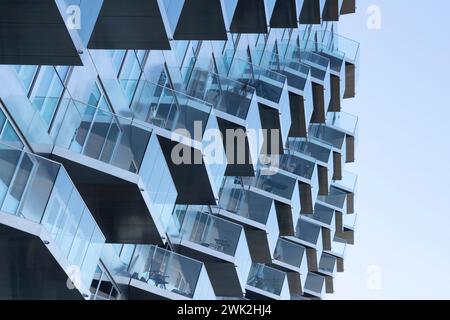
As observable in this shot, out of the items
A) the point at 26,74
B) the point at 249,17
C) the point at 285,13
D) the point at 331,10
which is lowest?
the point at 26,74

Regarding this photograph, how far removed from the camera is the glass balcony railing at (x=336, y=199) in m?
43.8

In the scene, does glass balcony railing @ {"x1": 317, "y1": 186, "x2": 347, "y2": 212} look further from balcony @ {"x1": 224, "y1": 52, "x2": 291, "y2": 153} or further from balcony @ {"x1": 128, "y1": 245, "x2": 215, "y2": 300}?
balcony @ {"x1": 128, "y1": 245, "x2": 215, "y2": 300}

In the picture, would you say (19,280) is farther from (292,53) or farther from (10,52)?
(292,53)

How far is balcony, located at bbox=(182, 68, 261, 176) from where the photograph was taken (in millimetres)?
23094

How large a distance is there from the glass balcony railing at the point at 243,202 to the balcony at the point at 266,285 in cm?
240

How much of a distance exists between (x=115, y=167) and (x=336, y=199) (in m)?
29.6

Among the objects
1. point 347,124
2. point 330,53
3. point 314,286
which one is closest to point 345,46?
point 330,53

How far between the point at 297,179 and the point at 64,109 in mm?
20912

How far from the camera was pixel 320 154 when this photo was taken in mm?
40469

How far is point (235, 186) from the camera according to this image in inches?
1189

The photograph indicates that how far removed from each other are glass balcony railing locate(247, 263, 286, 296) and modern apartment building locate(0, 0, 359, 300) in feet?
0.15

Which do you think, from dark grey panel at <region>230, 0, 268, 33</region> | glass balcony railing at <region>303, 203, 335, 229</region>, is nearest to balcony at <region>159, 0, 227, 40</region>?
dark grey panel at <region>230, 0, 268, 33</region>

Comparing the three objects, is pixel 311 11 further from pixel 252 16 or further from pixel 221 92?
pixel 221 92
